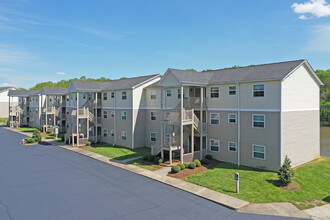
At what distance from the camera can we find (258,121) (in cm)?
1977

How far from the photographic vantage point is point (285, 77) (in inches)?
727

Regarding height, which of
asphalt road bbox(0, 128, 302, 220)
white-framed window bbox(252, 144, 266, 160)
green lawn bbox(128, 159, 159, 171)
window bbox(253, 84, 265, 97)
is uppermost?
window bbox(253, 84, 265, 97)

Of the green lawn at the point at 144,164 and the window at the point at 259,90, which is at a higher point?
the window at the point at 259,90

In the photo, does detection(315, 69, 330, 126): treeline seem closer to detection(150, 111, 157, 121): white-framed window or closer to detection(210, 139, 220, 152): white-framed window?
detection(210, 139, 220, 152): white-framed window

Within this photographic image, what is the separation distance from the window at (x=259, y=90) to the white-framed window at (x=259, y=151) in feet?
14.5

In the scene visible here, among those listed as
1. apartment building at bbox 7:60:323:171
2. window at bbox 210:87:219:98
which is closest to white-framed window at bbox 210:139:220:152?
apartment building at bbox 7:60:323:171

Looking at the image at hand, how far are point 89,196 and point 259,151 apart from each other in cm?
1410

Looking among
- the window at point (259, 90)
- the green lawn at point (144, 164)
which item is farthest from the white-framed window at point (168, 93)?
the window at point (259, 90)

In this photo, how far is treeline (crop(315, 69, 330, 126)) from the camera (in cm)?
6588

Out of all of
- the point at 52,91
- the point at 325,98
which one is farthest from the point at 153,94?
the point at 325,98

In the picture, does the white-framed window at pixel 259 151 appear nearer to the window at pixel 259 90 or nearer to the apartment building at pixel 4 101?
the window at pixel 259 90

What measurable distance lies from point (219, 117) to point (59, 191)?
49.4ft

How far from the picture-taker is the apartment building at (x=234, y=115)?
19.1 meters

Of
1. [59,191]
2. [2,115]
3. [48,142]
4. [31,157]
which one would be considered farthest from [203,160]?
[2,115]
